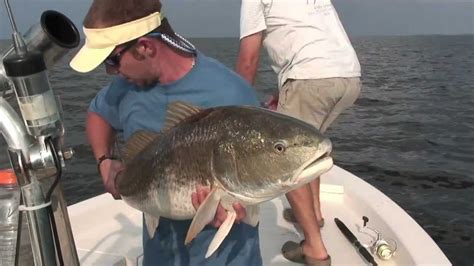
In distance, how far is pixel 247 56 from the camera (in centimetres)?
468

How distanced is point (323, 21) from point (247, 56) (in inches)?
26.9

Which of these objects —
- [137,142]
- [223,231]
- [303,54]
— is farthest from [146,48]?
[303,54]

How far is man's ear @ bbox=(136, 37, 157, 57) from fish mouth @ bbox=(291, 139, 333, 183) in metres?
0.82

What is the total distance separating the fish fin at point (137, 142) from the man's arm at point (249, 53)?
2.19 metres

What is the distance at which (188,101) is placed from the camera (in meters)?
2.45

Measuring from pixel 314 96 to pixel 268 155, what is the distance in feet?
8.48

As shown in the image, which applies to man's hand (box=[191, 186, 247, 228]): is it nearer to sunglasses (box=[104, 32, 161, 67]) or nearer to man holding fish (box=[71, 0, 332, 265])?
man holding fish (box=[71, 0, 332, 265])

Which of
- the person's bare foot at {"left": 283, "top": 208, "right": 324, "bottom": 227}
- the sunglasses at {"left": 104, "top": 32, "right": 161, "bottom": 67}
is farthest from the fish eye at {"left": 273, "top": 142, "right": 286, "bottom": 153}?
the person's bare foot at {"left": 283, "top": 208, "right": 324, "bottom": 227}

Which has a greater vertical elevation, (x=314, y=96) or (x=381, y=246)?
(x=314, y=96)

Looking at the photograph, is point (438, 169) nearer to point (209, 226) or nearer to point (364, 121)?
point (364, 121)

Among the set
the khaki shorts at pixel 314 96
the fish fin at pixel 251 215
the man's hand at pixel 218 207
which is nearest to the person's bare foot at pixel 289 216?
the khaki shorts at pixel 314 96

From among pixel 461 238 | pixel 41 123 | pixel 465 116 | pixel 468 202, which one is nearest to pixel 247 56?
pixel 41 123

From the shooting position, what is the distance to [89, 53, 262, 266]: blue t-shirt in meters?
2.45

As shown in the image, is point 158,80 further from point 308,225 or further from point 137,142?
point 308,225
